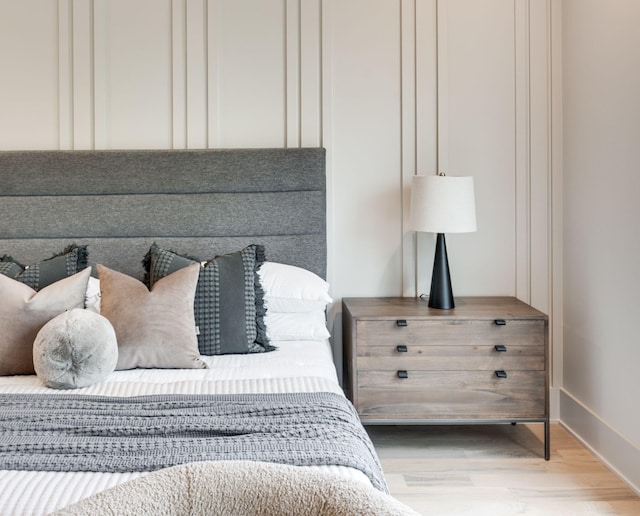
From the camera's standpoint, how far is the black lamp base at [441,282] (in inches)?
112

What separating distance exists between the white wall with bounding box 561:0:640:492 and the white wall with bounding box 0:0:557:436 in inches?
6.6

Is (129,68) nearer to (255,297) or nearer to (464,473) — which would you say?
(255,297)

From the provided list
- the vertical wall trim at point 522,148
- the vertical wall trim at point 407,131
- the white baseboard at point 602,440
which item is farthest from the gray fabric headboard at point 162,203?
the white baseboard at point 602,440

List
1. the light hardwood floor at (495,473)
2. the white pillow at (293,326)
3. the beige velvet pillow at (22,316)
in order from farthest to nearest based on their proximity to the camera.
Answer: the white pillow at (293,326) < the light hardwood floor at (495,473) < the beige velvet pillow at (22,316)

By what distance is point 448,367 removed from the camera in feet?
8.88

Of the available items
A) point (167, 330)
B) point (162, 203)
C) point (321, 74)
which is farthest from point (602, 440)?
point (162, 203)

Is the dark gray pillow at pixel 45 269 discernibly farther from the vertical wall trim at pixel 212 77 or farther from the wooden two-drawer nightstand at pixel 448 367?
the wooden two-drawer nightstand at pixel 448 367

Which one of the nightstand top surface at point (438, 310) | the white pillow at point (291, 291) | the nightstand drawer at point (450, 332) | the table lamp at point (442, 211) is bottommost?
the nightstand drawer at point (450, 332)

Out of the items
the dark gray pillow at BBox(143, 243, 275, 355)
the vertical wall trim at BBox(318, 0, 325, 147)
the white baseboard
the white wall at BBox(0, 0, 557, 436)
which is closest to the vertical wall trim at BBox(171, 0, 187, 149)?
the white wall at BBox(0, 0, 557, 436)

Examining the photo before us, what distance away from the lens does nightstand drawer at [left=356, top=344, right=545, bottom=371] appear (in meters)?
2.71

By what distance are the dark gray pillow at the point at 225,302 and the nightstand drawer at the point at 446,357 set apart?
0.48m

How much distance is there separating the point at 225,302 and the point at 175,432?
936 millimetres

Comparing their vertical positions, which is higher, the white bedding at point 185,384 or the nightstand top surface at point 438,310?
the nightstand top surface at point 438,310

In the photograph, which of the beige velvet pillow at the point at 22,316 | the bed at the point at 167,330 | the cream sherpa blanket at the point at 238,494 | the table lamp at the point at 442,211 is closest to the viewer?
the cream sherpa blanket at the point at 238,494
